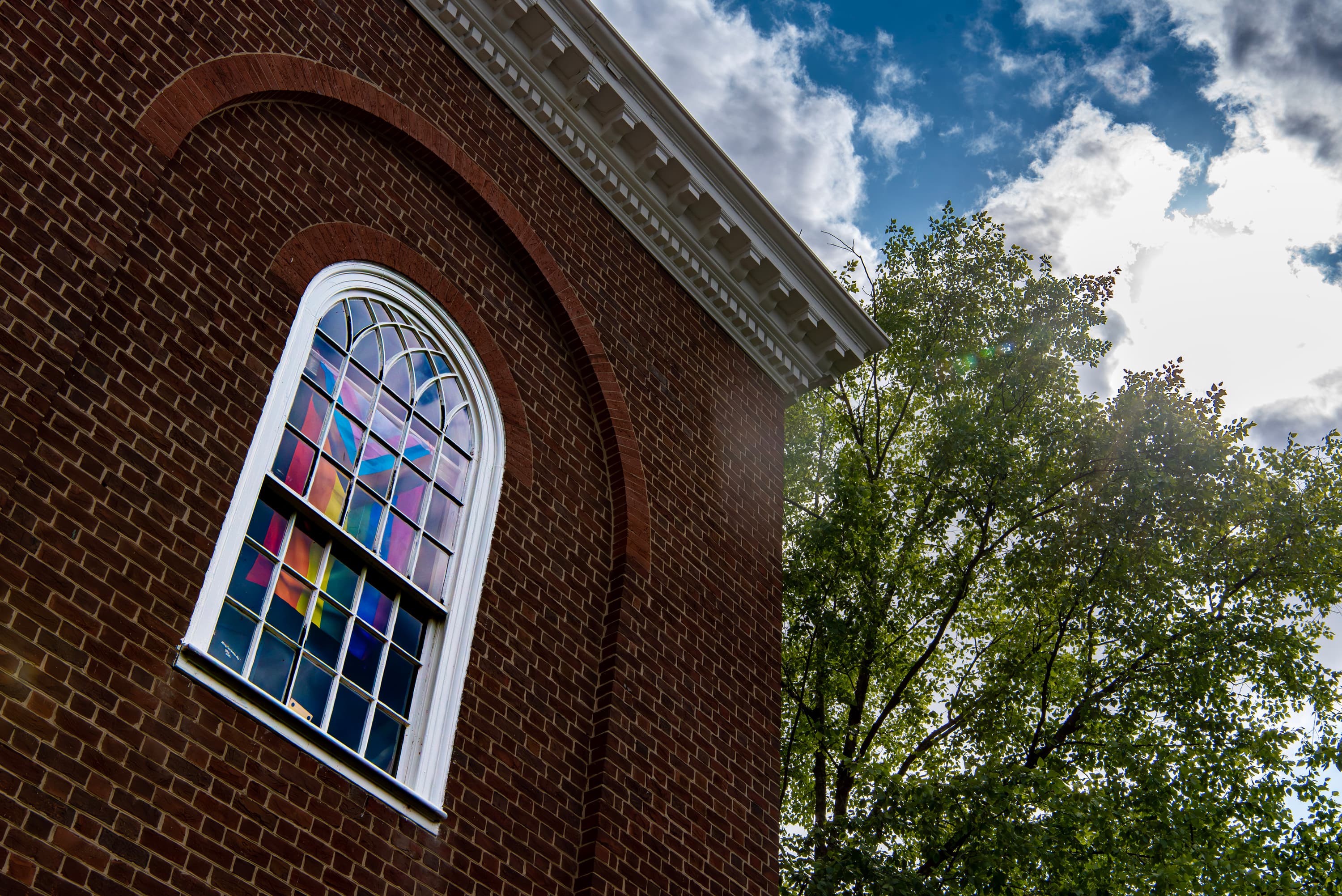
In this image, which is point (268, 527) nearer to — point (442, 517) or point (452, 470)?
point (442, 517)

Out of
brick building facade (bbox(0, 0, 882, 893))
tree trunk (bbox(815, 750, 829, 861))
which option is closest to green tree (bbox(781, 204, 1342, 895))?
tree trunk (bbox(815, 750, 829, 861))

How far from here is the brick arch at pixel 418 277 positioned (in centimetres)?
806

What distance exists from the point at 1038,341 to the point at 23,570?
1631 cm

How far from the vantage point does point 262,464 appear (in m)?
7.18

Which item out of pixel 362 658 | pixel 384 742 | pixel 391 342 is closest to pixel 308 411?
pixel 391 342

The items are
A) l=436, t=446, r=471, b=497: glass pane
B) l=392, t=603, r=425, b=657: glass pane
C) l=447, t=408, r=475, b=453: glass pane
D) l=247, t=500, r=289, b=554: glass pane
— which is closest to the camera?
l=247, t=500, r=289, b=554: glass pane

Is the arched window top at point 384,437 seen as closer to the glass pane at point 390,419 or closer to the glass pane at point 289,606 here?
the glass pane at point 390,419

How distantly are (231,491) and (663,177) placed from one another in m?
5.94

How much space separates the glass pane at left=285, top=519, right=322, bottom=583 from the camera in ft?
23.8

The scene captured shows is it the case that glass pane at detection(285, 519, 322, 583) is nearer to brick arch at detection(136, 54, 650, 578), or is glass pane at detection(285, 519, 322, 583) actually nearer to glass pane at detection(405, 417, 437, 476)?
glass pane at detection(405, 417, 437, 476)

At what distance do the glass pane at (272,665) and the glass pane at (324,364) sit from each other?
67.5 inches

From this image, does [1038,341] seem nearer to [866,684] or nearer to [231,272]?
[866,684]

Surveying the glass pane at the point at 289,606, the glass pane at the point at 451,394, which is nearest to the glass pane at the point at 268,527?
the glass pane at the point at 289,606

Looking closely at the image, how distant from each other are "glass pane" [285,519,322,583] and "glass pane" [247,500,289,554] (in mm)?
66
